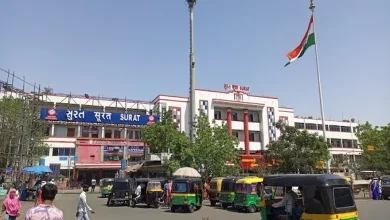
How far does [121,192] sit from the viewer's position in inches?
971

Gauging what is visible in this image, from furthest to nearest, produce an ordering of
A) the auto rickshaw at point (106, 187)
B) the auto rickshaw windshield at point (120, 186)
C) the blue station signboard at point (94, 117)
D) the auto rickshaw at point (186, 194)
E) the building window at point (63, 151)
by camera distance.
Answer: the building window at point (63, 151) → the blue station signboard at point (94, 117) → the auto rickshaw at point (106, 187) → the auto rickshaw windshield at point (120, 186) → the auto rickshaw at point (186, 194)

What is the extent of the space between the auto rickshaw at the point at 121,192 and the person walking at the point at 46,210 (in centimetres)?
2058

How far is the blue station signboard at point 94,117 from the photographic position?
5053 cm

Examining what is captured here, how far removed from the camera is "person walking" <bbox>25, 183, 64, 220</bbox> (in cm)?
457

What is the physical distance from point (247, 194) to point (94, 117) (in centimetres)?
3810

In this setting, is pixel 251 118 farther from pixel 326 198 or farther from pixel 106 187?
pixel 326 198

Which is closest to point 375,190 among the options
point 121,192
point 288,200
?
point 121,192

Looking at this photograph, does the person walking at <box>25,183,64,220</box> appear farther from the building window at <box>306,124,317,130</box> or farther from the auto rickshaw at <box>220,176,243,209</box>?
the building window at <box>306,124,317,130</box>

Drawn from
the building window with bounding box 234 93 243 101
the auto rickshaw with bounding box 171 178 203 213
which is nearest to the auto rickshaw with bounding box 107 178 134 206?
the auto rickshaw with bounding box 171 178 203 213

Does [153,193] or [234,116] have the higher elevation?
[234,116]

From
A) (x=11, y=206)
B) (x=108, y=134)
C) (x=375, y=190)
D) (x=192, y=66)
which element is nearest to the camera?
(x=11, y=206)

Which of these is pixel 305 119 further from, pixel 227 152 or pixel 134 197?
pixel 134 197

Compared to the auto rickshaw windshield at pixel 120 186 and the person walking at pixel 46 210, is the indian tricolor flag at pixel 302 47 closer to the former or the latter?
the auto rickshaw windshield at pixel 120 186

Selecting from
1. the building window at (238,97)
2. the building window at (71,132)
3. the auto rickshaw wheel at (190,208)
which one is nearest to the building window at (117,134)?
the building window at (71,132)
